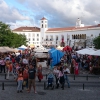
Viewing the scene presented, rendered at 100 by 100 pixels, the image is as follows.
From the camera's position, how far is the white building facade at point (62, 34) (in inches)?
3601

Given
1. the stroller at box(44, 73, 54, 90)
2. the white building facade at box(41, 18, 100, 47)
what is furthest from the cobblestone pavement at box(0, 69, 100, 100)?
the white building facade at box(41, 18, 100, 47)

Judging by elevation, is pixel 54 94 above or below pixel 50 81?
below

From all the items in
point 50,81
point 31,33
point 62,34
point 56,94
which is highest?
point 31,33

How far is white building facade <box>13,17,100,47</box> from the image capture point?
91463mm

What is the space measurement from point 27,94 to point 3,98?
148 centimetres

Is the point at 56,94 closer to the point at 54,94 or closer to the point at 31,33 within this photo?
the point at 54,94

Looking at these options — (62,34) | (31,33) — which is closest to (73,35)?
(62,34)

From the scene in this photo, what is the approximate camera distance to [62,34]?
10869 centimetres

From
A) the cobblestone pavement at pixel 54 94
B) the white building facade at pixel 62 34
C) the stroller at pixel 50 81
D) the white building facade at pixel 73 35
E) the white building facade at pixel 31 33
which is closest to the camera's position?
the cobblestone pavement at pixel 54 94

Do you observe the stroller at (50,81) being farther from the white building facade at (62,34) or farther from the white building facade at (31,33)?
the white building facade at (31,33)

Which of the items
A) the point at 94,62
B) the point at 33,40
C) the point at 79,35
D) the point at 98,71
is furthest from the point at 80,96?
the point at 33,40

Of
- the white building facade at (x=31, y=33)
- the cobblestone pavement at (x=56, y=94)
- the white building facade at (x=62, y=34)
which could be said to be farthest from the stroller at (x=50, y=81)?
the white building facade at (x=31, y=33)

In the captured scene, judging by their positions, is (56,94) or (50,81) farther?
(50,81)

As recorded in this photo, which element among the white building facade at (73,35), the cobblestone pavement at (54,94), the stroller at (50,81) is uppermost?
the white building facade at (73,35)
